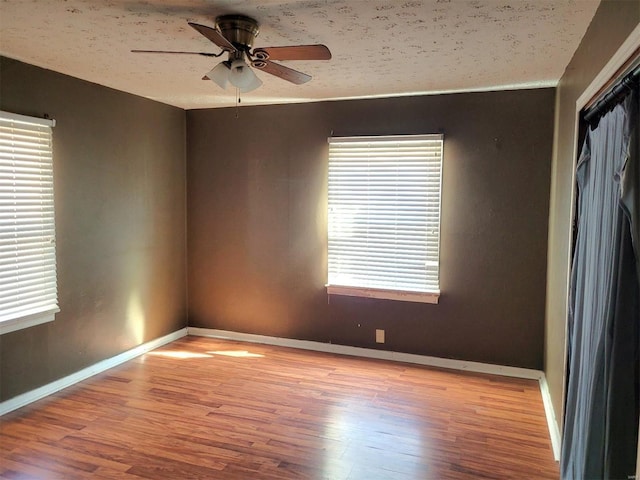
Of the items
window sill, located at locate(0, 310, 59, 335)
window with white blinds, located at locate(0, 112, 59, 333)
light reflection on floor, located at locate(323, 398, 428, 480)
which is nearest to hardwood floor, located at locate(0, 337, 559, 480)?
light reflection on floor, located at locate(323, 398, 428, 480)

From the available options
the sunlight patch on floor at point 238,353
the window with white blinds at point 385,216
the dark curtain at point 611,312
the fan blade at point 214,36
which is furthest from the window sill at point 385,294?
the fan blade at point 214,36

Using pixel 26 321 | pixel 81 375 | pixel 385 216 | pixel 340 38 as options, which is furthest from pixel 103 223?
pixel 340 38

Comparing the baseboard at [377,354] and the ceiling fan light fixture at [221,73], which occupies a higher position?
the ceiling fan light fixture at [221,73]

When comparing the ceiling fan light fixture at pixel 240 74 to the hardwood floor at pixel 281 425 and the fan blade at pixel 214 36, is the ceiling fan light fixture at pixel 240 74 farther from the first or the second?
the hardwood floor at pixel 281 425

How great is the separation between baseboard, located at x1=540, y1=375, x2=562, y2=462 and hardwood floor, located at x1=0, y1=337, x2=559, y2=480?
0.17 ft

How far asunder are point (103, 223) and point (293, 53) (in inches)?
97.9

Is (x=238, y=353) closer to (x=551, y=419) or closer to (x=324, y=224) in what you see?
(x=324, y=224)

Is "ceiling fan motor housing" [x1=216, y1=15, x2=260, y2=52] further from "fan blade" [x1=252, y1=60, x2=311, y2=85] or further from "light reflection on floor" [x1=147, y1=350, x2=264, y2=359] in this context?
"light reflection on floor" [x1=147, y1=350, x2=264, y2=359]

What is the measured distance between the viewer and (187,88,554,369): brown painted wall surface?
12.8 feet

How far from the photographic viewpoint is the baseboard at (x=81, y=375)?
10.9 feet

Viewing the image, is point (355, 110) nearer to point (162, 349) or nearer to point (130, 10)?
point (130, 10)

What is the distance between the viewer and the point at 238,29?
2.40m

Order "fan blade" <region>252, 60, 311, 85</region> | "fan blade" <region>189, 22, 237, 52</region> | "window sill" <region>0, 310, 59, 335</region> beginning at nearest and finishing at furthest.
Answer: "fan blade" <region>189, 22, 237, 52</region>
"fan blade" <region>252, 60, 311, 85</region>
"window sill" <region>0, 310, 59, 335</region>

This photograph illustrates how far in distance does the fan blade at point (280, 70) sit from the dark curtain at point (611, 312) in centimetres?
157
